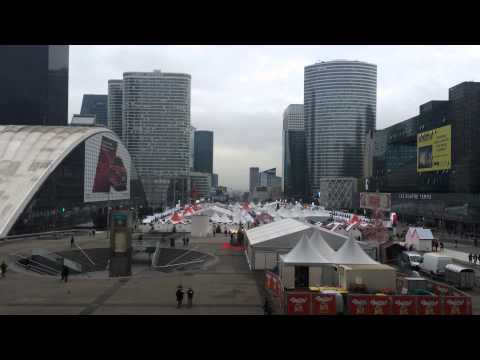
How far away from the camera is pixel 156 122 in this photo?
634 ft

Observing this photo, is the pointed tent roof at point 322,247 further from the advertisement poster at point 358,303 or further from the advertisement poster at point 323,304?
the advertisement poster at point 323,304

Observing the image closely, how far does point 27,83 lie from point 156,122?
8610 cm

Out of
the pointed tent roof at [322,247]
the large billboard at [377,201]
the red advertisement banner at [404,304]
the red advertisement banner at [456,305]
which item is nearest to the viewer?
the red advertisement banner at [456,305]

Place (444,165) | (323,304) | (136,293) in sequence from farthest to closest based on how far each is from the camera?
1. (444,165)
2. (136,293)
3. (323,304)

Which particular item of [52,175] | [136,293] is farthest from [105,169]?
[136,293]

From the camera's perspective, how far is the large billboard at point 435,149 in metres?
64.6

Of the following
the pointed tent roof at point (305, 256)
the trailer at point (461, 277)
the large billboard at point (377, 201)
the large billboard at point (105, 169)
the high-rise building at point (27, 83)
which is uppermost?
the high-rise building at point (27, 83)

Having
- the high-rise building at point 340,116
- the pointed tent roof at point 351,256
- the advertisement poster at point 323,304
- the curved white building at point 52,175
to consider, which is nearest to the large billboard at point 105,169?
the curved white building at point 52,175

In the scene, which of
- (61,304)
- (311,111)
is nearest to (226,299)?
(61,304)

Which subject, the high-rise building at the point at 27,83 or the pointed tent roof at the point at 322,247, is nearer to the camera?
the pointed tent roof at the point at 322,247

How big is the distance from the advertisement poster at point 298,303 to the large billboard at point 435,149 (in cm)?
5739

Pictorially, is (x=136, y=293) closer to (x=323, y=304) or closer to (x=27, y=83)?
(x=323, y=304)

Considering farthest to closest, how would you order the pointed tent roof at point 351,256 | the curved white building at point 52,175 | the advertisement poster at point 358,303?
the curved white building at point 52,175 → the pointed tent roof at point 351,256 → the advertisement poster at point 358,303
